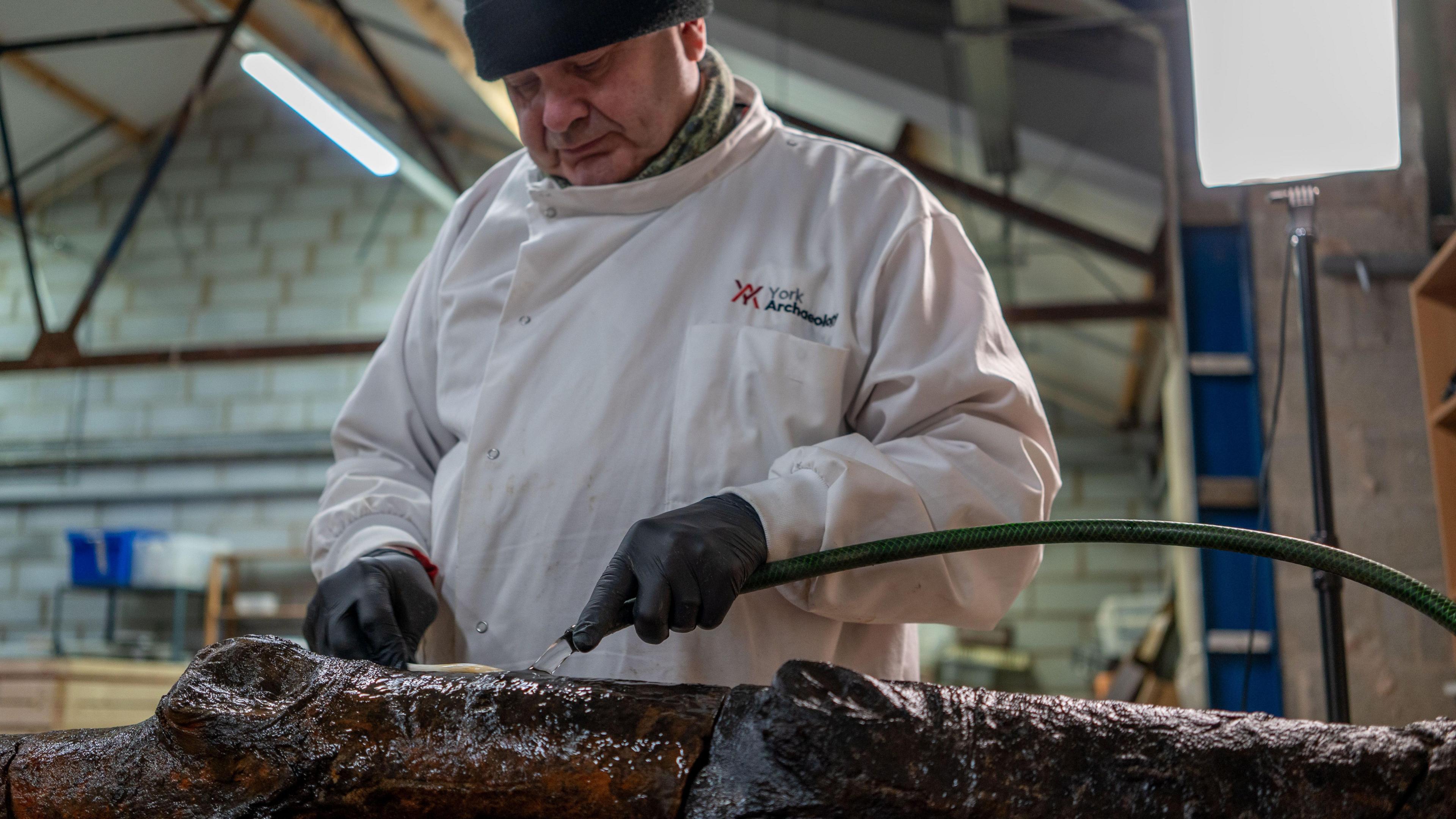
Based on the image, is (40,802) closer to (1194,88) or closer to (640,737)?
(640,737)

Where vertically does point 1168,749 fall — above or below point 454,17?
below

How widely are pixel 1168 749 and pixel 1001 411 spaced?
53 centimetres

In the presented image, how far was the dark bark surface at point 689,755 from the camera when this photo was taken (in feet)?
2.63

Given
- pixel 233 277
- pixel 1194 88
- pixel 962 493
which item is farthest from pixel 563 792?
pixel 233 277

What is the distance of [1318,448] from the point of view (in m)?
2.13

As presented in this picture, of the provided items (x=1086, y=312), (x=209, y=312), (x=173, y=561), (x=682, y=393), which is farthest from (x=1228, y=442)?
(x=209, y=312)

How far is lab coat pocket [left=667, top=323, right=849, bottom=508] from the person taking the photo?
1.32 meters

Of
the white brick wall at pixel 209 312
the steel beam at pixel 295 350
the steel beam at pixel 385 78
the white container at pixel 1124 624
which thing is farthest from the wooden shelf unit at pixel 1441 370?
the white brick wall at pixel 209 312

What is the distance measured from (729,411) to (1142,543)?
559 millimetres

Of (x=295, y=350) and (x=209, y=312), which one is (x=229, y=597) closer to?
(x=209, y=312)

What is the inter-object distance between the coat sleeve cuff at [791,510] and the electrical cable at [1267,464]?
64 cm

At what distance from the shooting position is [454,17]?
6.32 meters

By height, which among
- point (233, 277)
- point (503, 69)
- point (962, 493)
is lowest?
point (962, 493)

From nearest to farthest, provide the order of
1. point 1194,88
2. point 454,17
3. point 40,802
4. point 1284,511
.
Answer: point 40,802 → point 1194,88 → point 1284,511 → point 454,17
